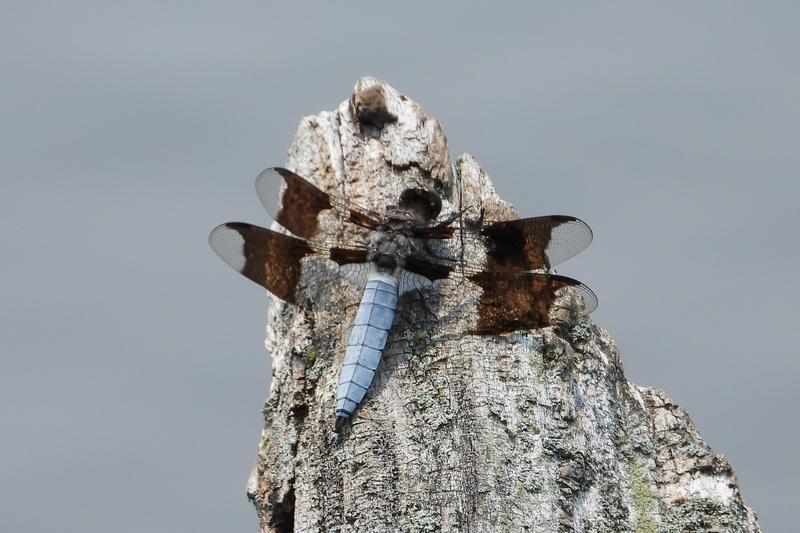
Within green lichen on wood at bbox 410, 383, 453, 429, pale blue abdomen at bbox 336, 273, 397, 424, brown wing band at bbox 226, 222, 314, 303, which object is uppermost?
brown wing band at bbox 226, 222, 314, 303

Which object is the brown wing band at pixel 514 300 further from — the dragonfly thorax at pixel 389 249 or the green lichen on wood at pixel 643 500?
the green lichen on wood at pixel 643 500

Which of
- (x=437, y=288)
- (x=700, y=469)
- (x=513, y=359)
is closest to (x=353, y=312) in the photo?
(x=437, y=288)

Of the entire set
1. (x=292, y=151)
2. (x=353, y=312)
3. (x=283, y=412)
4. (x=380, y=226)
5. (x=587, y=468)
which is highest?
(x=292, y=151)

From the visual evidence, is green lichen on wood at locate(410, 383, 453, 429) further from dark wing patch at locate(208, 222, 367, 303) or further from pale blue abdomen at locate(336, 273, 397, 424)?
dark wing patch at locate(208, 222, 367, 303)

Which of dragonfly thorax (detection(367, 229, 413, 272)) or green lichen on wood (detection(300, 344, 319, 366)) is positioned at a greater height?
dragonfly thorax (detection(367, 229, 413, 272))

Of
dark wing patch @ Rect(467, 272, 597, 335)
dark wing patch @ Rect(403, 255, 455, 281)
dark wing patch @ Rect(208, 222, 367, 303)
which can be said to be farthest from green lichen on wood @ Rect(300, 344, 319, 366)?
dark wing patch @ Rect(467, 272, 597, 335)

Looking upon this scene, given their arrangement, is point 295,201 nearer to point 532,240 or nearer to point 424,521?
point 532,240

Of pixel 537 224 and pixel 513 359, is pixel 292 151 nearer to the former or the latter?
pixel 537 224
